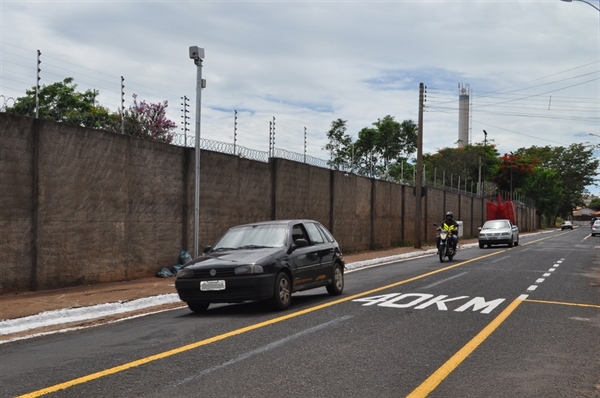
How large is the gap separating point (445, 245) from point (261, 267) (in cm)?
1495

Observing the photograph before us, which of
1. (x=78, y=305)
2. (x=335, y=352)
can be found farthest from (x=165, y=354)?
(x=78, y=305)

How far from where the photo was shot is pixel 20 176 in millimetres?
13586

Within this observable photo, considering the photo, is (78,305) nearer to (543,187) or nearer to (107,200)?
(107,200)

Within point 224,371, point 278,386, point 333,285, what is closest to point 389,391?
point 278,386

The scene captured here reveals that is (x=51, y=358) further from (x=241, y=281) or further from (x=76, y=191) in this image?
(x=76, y=191)

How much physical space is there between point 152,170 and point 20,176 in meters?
4.36

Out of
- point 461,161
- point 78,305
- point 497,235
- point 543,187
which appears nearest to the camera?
point 78,305

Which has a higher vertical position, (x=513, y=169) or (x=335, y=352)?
(x=513, y=169)

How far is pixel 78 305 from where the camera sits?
39.5 ft

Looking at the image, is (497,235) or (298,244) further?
(497,235)

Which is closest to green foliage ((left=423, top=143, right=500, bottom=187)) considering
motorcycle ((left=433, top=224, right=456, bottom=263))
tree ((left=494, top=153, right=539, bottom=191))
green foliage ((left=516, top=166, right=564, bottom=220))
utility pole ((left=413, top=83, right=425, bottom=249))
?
tree ((left=494, top=153, right=539, bottom=191))

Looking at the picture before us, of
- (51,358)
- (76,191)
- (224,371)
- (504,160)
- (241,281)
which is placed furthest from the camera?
(504,160)

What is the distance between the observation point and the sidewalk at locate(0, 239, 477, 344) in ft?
33.3

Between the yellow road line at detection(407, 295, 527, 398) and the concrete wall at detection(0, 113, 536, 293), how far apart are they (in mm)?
9269
